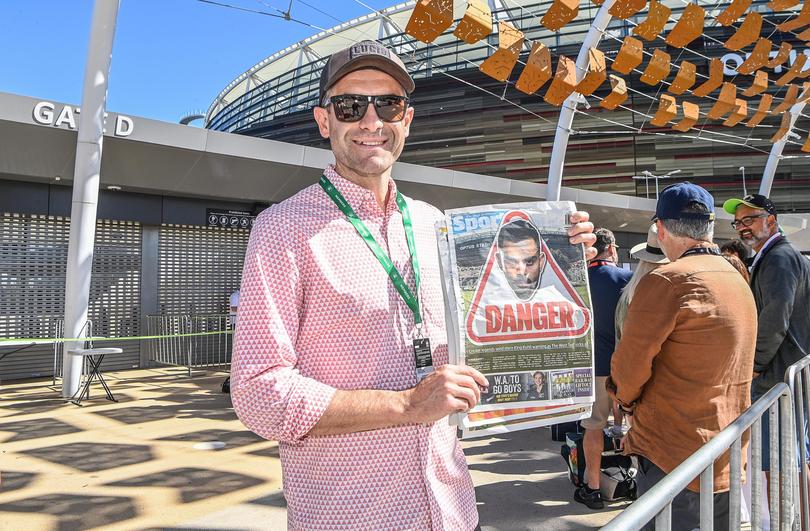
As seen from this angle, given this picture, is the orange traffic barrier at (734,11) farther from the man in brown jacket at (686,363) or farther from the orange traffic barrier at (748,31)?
the man in brown jacket at (686,363)

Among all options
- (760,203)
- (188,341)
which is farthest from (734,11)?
(188,341)

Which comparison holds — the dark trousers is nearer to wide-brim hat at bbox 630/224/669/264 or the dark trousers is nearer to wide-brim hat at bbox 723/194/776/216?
wide-brim hat at bbox 630/224/669/264

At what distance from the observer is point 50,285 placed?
12.3m

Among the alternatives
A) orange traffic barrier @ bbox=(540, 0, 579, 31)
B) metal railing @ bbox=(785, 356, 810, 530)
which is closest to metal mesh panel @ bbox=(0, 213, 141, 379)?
orange traffic barrier @ bbox=(540, 0, 579, 31)

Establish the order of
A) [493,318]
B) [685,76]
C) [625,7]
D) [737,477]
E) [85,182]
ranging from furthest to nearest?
1. [85,182]
2. [685,76]
3. [625,7]
4. [737,477]
5. [493,318]

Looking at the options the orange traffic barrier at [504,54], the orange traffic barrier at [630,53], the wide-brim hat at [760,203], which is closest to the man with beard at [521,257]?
the wide-brim hat at [760,203]

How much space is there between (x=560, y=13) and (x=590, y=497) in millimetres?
3902

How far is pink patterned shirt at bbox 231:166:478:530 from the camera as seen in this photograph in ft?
4.41

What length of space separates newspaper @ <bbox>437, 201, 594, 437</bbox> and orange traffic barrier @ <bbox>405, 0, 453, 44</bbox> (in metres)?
3.30

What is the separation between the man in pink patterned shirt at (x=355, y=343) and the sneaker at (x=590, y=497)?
3.43 meters

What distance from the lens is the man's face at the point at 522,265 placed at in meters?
1.47

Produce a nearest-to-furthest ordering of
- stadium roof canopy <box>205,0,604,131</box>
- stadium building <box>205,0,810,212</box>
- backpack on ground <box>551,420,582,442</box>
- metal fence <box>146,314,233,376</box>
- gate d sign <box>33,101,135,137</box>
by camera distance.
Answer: backpack on ground <box>551,420,582,442</box> → gate d sign <box>33,101,135,137</box> → metal fence <box>146,314,233,376</box> → stadium building <box>205,0,810,212</box> → stadium roof canopy <box>205,0,604,131</box>

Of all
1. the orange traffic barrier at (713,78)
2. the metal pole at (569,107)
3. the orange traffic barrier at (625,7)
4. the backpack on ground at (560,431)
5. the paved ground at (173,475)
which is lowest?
the paved ground at (173,475)

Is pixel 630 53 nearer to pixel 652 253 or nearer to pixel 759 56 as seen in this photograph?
pixel 759 56
